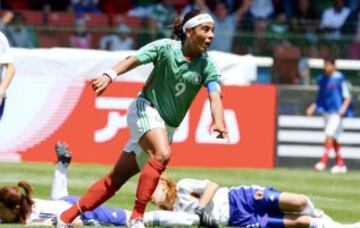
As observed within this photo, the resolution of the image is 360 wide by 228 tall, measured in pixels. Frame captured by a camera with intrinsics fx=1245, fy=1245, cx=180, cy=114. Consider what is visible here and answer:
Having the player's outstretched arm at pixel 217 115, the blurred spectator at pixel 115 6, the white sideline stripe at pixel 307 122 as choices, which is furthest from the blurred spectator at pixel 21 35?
the player's outstretched arm at pixel 217 115

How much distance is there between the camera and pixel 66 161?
1201 centimetres

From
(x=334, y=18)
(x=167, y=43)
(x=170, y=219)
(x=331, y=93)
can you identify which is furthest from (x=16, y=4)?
(x=167, y=43)

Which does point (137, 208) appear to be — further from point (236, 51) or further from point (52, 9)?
point (52, 9)

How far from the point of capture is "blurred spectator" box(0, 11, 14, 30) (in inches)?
855

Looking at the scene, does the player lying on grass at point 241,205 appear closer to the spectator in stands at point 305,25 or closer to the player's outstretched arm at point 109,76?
the player's outstretched arm at point 109,76

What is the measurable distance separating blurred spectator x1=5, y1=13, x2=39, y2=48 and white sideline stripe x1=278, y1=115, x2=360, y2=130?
14.9 ft

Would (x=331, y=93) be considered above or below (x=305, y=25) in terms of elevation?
below

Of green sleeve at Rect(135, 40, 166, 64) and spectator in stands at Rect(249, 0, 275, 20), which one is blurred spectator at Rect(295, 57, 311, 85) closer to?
spectator in stands at Rect(249, 0, 275, 20)

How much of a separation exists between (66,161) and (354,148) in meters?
9.45

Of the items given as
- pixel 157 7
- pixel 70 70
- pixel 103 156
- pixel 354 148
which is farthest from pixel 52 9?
pixel 354 148

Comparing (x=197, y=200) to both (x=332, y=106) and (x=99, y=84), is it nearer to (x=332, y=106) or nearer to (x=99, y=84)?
(x=99, y=84)

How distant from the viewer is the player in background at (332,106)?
20141 millimetres

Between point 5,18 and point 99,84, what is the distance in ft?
42.5

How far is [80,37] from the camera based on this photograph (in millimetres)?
21922
